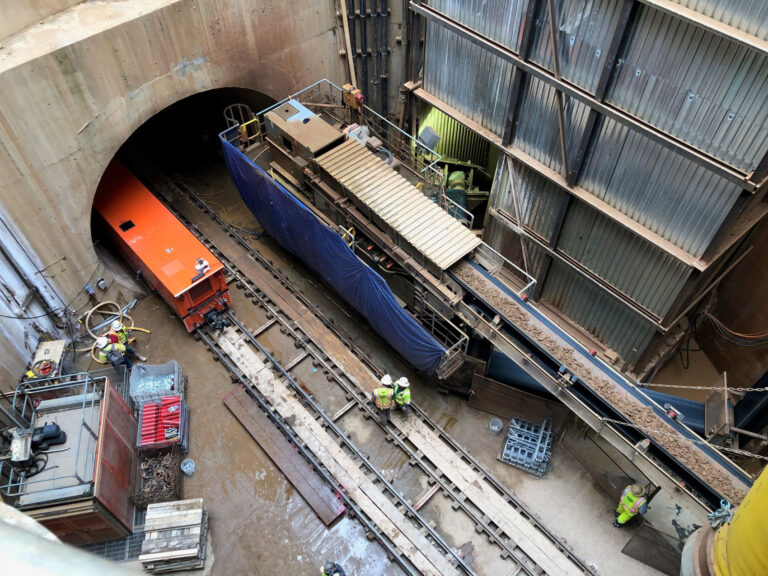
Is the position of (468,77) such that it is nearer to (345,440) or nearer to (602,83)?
(602,83)

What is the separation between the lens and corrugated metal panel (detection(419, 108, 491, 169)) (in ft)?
66.8

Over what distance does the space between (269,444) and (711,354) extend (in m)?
13.4

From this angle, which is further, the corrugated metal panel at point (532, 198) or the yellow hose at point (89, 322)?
the yellow hose at point (89, 322)

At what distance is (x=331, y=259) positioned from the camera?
1688 centimetres

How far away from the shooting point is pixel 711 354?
1788 cm

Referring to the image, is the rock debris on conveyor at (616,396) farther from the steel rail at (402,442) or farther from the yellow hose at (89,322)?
the yellow hose at (89,322)

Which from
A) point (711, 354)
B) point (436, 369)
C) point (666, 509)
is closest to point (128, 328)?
point (436, 369)

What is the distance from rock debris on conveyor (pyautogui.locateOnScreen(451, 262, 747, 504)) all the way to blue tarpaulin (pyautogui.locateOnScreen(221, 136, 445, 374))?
185cm

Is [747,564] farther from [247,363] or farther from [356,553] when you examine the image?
[247,363]

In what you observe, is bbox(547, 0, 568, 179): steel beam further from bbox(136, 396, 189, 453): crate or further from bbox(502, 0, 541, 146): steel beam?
bbox(136, 396, 189, 453): crate

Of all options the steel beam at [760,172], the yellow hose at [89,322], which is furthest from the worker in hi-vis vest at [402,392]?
the steel beam at [760,172]

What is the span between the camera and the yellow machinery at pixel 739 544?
26.5 feet

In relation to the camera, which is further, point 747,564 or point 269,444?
point 269,444

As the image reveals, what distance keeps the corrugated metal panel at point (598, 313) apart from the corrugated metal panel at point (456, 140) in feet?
19.0
